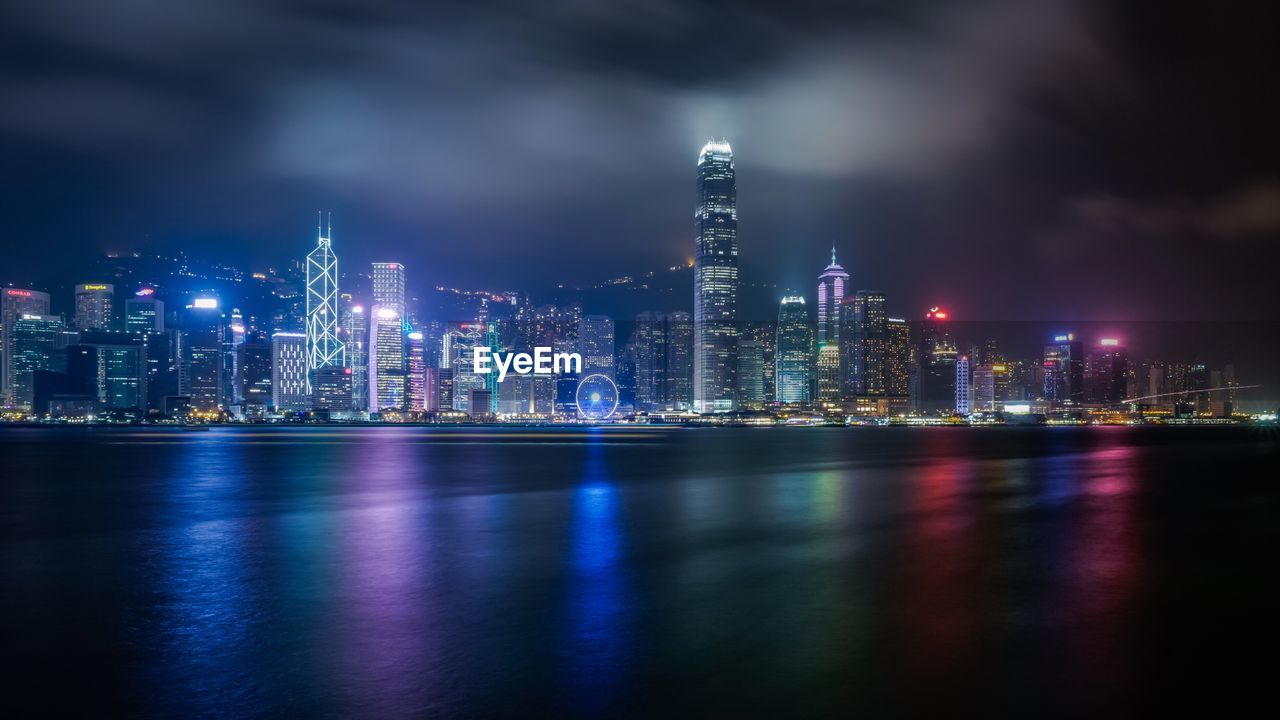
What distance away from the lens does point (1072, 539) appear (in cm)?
2516

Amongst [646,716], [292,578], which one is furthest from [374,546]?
[646,716]

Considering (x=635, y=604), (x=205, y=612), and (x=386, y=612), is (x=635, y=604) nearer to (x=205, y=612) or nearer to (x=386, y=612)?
(x=386, y=612)

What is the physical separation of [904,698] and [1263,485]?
4588 centimetres

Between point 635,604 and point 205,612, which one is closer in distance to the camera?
point 205,612

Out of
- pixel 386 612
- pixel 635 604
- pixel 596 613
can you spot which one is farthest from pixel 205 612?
pixel 635 604

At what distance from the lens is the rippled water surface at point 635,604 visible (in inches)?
416

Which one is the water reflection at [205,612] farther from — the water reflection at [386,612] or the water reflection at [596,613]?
the water reflection at [596,613]

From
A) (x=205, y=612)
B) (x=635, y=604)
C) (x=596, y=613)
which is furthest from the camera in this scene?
(x=635, y=604)

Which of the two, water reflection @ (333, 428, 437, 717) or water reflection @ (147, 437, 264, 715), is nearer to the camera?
water reflection @ (333, 428, 437, 717)

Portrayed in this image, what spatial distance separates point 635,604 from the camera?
1566 cm

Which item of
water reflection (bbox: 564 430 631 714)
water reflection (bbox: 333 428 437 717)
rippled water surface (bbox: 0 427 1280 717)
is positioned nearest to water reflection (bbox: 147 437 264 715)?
rippled water surface (bbox: 0 427 1280 717)

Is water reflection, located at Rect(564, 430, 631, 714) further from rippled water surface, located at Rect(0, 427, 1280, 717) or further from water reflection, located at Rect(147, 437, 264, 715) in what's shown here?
water reflection, located at Rect(147, 437, 264, 715)

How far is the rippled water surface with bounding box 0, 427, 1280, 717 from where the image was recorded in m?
10.6

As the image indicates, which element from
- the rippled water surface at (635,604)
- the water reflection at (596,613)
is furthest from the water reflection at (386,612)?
the water reflection at (596,613)
